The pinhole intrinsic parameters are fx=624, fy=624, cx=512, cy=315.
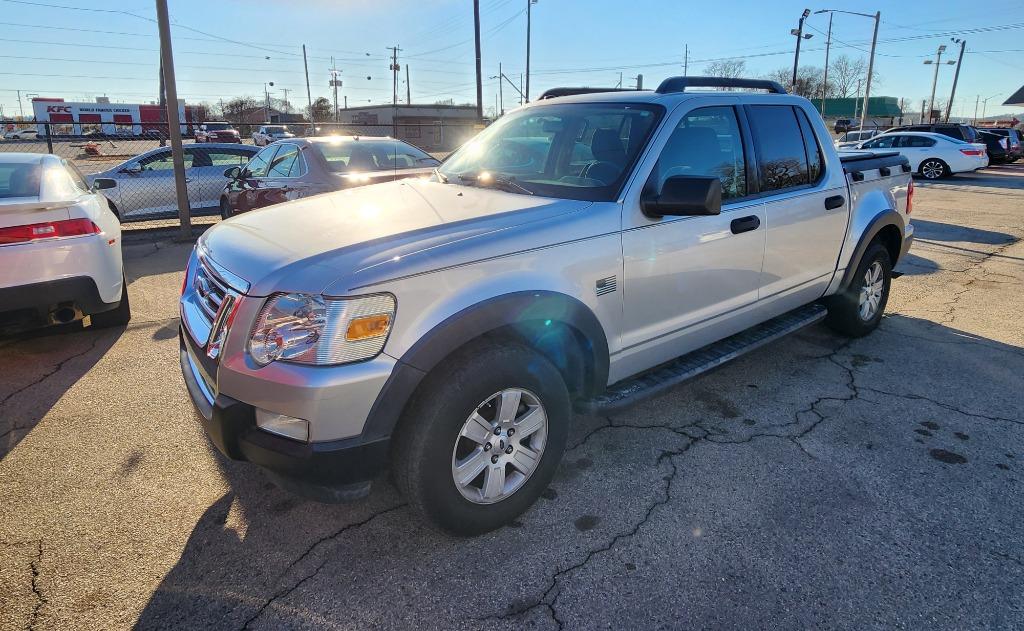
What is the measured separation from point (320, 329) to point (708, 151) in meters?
2.36

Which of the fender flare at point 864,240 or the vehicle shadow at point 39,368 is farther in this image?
the fender flare at point 864,240

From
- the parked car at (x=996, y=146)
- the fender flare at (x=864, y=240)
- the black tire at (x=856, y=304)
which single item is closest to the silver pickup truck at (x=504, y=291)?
the fender flare at (x=864, y=240)

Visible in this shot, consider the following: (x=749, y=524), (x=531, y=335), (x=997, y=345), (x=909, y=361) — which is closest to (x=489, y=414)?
(x=531, y=335)

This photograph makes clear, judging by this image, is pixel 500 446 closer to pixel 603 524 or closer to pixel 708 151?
pixel 603 524

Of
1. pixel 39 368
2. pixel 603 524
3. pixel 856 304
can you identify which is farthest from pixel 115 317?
pixel 856 304

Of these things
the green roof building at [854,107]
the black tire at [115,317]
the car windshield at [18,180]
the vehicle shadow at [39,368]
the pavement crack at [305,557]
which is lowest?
the pavement crack at [305,557]

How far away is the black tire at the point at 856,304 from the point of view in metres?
4.73

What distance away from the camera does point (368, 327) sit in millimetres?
2199

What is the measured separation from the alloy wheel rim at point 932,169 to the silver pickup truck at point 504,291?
788 inches

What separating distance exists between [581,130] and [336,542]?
2413mm

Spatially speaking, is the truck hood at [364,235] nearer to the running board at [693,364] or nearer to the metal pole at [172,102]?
the running board at [693,364]

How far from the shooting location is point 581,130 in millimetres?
3441

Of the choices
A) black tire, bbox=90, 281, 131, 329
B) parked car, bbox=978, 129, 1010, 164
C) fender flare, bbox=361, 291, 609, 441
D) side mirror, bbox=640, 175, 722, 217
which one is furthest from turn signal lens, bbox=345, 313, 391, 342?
parked car, bbox=978, 129, 1010, 164

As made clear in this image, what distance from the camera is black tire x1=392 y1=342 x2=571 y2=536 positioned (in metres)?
2.32
